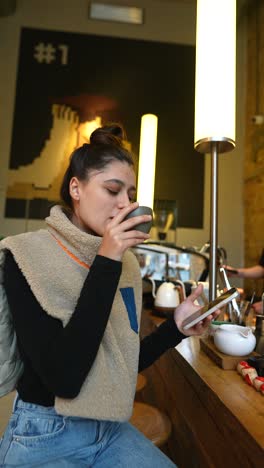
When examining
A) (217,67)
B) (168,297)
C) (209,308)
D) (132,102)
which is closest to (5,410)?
(168,297)

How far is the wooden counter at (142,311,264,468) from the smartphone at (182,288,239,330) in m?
0.09

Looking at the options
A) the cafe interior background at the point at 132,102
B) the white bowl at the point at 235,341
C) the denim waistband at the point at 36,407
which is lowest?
the denim waistband at the point at 36,407

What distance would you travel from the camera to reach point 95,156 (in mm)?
812

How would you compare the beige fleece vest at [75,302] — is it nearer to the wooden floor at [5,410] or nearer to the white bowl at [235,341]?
the white bowl at [235,341]

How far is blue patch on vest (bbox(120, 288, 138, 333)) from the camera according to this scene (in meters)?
0.82

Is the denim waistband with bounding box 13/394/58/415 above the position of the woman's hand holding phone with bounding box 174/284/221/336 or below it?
below

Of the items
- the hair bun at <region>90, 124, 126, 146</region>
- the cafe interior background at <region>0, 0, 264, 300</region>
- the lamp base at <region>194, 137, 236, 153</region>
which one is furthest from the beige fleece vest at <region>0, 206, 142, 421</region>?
the cafe interior background at <region>0, 0, 264, 300</region>

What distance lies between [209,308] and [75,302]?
28 centimetres

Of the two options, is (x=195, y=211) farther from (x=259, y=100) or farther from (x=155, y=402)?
(x=155, y=402)

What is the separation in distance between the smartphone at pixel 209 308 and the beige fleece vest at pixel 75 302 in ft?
0.45

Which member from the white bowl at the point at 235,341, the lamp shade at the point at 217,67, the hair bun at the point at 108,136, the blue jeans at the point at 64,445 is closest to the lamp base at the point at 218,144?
the lamp shade at the point at 217,67

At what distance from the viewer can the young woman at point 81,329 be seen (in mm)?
606

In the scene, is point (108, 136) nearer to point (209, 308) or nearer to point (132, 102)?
point (209, 308)

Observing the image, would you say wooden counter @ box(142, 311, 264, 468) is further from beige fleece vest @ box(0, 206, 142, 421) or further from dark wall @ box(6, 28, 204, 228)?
dark wall @ box(6, 28, 204, 228)
